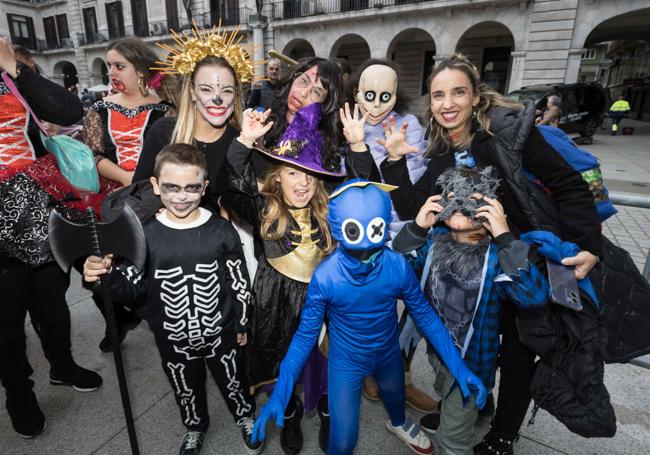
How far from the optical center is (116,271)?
1.77 meters

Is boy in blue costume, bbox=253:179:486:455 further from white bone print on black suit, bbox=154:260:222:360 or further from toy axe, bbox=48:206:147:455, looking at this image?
toy axe, bbox=48:206:147:455

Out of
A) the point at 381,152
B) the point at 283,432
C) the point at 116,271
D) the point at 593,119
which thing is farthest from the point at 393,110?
the point at 593,119

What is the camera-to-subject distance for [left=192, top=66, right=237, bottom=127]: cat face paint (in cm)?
210

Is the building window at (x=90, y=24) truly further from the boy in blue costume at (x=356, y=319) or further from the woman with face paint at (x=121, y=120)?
the boy in blue costume at (x=356, y=319)

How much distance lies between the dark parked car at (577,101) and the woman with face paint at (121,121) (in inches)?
497

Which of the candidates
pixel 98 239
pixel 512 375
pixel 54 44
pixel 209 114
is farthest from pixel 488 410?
pixel 54 44

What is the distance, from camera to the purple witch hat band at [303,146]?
6.08ft

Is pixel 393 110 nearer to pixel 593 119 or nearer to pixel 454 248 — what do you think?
pixel 454 248

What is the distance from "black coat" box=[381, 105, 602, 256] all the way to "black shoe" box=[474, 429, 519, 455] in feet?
3.70

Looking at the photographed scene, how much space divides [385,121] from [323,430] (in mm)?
1880

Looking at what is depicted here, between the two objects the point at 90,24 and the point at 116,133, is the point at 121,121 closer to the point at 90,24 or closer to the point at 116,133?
the point at 116,133

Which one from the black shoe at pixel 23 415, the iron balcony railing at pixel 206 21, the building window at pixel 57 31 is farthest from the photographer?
the building window at pixel 57 31

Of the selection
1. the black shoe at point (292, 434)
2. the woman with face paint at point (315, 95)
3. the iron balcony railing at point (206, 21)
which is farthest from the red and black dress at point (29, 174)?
the iron balcony railing at point (206, 21)

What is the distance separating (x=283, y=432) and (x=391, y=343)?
36.2 inches
